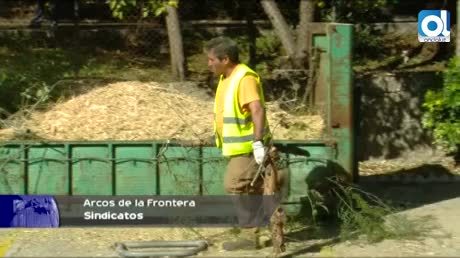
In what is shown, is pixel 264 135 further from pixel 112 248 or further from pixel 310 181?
pixel 112 248

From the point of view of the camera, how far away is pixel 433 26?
41.8 ft

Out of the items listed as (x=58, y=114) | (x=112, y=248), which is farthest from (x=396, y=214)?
(x=58, y=114)

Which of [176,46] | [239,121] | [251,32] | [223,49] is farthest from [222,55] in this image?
[251,32]

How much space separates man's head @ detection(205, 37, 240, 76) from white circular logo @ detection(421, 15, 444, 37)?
244 inches

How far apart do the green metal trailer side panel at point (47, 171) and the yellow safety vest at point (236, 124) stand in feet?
5.05

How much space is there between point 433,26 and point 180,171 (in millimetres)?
6268

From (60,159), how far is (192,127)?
117 centimetres

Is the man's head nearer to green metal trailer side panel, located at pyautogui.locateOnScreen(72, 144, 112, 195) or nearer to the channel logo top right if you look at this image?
green metal trailer side panel, located at pyautogui.locateOnScreen(72, 144, 112, 195)

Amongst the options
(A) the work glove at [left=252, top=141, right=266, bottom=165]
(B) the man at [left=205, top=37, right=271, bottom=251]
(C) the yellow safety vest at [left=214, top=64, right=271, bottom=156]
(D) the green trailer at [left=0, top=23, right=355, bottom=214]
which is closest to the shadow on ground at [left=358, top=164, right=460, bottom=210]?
(D) the green trailer at [left=0, top=23, right=355, bottom=214]

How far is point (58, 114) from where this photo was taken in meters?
8.12

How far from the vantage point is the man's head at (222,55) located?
6.86 m

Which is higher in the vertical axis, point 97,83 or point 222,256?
point 97,83

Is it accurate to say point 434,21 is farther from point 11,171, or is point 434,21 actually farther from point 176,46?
point 11,171

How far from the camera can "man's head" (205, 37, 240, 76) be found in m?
6.86
